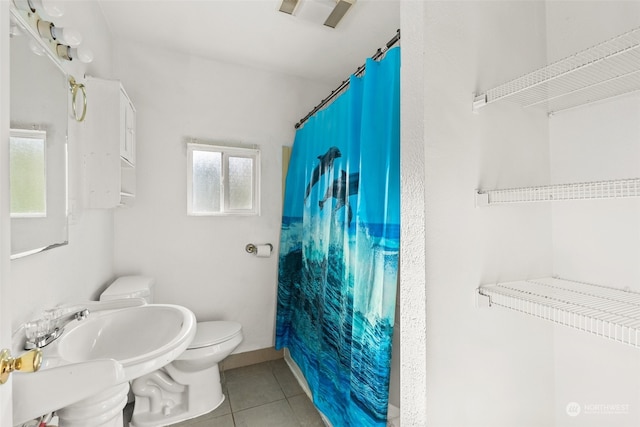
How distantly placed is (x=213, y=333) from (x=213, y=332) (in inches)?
0.7

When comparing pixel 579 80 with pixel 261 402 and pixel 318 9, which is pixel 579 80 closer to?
pixel 318 9

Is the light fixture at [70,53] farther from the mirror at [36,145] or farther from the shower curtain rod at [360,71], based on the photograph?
the shower curtain rod at [360,71]

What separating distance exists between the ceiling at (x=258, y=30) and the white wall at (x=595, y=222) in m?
0.99

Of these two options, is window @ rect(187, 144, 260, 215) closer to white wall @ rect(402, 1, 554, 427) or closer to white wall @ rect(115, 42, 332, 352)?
white wall @ rect(115, 42, 332, 352)

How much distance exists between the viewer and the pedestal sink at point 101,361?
58 centimetres

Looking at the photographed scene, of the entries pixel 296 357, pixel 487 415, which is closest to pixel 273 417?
pixel 296 357

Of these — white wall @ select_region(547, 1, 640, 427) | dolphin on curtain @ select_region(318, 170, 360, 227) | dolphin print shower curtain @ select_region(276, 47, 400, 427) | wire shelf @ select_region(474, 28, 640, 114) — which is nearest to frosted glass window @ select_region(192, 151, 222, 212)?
dolphin print shower curtain @ select_region(276, 47, 400, 427)

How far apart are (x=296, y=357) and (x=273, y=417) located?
0.44 m

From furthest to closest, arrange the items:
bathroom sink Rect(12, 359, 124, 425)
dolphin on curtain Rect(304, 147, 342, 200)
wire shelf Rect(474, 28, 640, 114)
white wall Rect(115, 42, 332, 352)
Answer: white wall Rect(115, 42, 332, 352) → dolphin on curtain Rect(304, 147, 342, 200) → wire shelf Rect(474, 28, 640, 114) → bathroom sink Rect(12, 359, 124, 425)

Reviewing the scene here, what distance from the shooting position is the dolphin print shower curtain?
46.9 inches

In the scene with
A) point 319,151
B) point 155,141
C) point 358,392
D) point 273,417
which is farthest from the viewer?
point 155,141

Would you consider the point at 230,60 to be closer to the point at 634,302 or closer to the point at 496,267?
the point at 496,267

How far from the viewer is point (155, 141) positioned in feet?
6.70

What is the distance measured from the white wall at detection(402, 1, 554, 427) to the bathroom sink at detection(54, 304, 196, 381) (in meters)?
0.80
